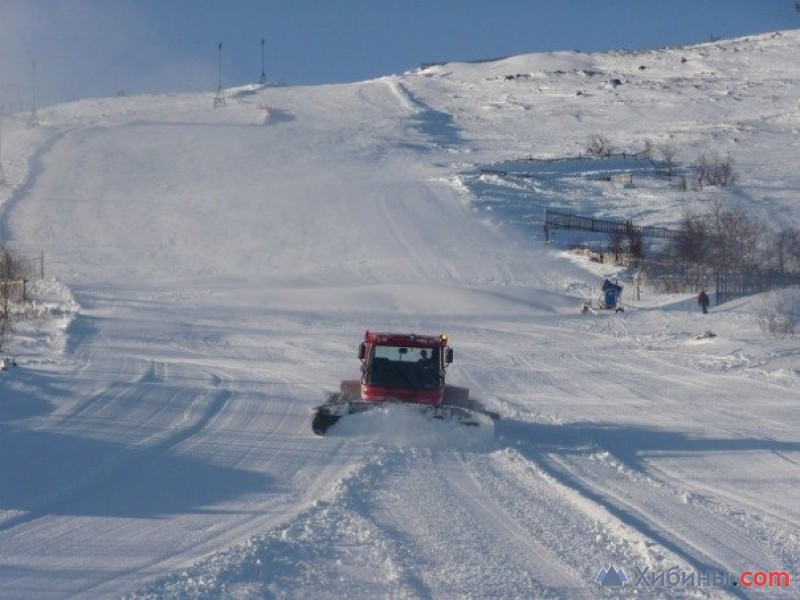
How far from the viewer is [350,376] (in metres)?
26.9

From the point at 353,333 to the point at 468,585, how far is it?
1135 inches

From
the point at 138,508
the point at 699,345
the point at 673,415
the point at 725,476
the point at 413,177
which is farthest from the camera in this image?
the point at 413,177

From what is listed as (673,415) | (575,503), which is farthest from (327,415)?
(673,415)

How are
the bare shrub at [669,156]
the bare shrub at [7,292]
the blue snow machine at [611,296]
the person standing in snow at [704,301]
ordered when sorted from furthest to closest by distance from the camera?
1. the bare shrub at [669,156]
2. the blue snow machine at [611,296]
3. the person standing in snow at [704,301]
4. the bare shrub at [7,292]

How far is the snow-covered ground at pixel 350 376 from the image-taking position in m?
9.53

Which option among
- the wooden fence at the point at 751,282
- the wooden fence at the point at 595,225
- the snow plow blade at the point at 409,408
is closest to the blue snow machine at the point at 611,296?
the wooden fence at the point at 751,282

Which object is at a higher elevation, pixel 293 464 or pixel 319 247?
pixel 319 247

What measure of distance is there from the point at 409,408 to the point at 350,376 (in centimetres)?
1018

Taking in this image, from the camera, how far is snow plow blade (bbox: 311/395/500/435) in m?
16.6

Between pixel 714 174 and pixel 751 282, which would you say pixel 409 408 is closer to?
pixel 751 282

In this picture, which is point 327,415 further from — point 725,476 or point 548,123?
point 548,123

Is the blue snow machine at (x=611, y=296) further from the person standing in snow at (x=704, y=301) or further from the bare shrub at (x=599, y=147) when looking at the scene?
the bare shrub at (x=599, y=147)

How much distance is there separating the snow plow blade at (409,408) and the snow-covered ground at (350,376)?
26 cm

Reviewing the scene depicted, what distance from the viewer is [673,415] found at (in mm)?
20625
